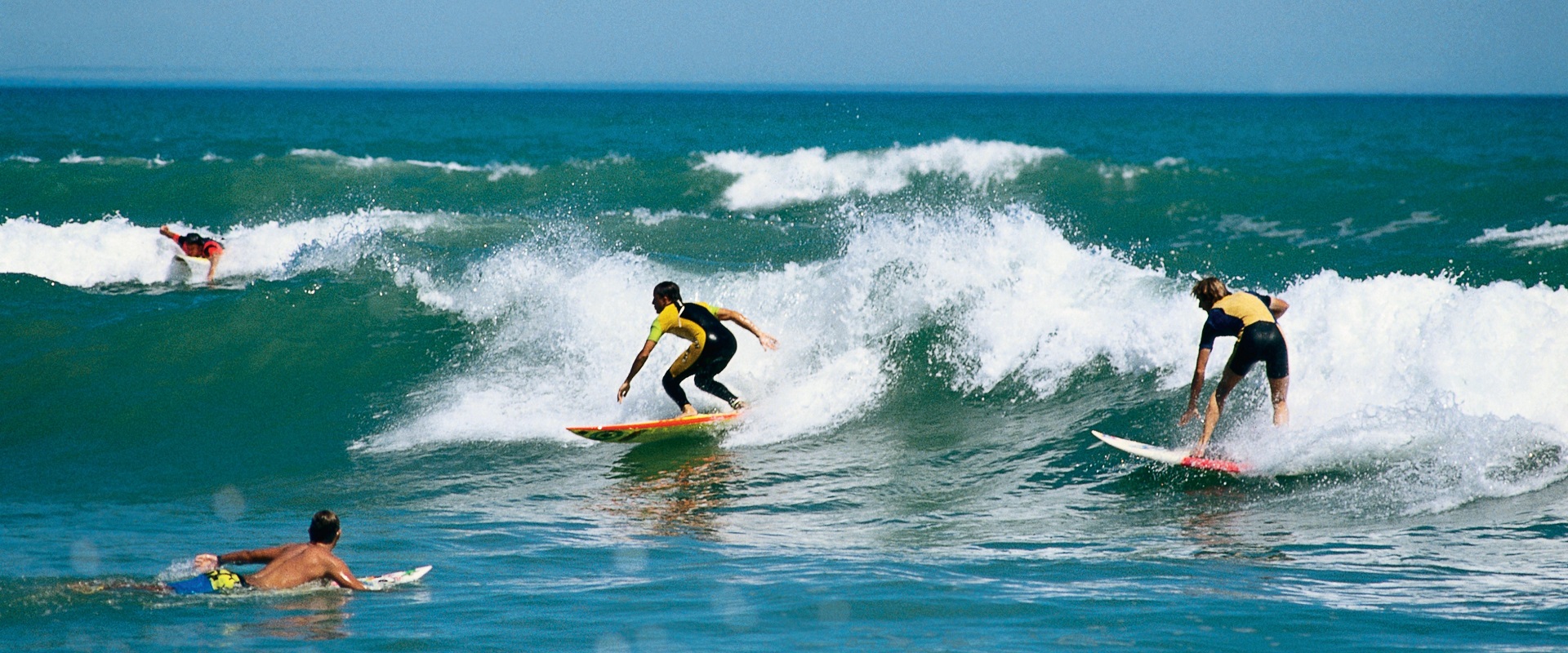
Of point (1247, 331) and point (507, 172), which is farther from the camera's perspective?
point (507, 172)

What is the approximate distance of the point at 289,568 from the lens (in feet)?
20.0

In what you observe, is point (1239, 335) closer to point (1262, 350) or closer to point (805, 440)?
point (1262, 350)

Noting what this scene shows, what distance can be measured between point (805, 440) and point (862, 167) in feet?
67.6

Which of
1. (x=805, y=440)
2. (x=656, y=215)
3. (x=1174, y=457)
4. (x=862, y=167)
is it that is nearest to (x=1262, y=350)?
(x=1174, y=457)

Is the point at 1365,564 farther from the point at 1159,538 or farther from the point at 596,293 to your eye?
the point at 596,293

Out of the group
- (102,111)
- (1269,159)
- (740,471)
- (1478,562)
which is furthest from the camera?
(102,111)

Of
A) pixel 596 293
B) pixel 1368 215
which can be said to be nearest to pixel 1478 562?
pixel 596 293

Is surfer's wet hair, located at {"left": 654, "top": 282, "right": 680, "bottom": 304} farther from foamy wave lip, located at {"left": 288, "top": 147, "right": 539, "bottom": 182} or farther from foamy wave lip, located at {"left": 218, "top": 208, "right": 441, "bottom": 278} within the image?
foamy wave lip, located at {"left": 288, "top": 147, "right": 539, "bottom": 182}

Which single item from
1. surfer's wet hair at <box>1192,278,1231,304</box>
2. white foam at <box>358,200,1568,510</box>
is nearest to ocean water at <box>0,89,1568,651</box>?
white foam at <box>358,200,1568,510</box>

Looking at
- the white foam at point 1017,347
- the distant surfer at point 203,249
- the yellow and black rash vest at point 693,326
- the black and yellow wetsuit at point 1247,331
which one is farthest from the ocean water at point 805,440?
the yellow and black rash vest at point 693,326

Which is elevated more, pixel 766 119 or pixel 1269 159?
pixel 766 119

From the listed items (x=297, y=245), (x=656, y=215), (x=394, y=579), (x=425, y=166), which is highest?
(x=425, y=166)

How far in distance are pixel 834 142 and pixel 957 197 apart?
14.0m

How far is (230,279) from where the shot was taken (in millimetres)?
16344
